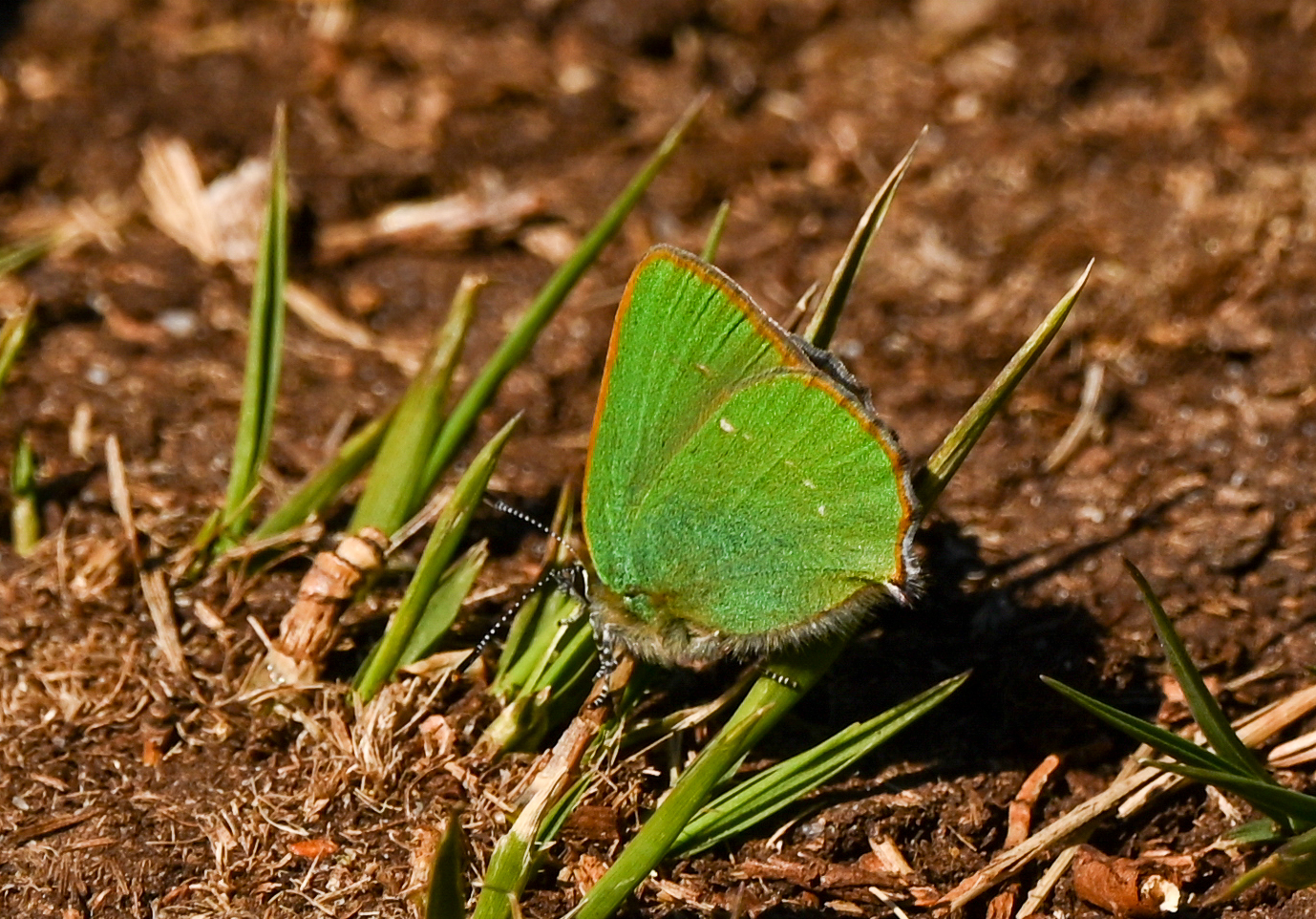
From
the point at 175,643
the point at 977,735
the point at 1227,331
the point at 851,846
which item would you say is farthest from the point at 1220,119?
the point at 175,643

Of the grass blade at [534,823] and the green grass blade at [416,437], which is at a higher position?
the green grass blade at [416,437]

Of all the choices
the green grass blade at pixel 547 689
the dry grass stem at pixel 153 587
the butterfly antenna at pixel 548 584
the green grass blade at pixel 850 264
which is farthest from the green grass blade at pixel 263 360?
the green grass blade at pixel 850 264

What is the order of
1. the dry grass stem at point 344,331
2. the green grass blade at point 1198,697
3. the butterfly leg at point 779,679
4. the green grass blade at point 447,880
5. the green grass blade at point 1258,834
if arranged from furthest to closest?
the dry grass stem at point 344,331
the butterfly leg at point 779,679
the green grass blade at point 1258,834
the green grass blade at point 1198,697
the green grass blade at point 447,880

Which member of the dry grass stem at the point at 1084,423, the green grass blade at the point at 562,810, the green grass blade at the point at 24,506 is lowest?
the green grass blade at the point at 24,506

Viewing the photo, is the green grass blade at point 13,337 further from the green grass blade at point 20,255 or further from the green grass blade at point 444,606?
the green grass blade at point 444,606

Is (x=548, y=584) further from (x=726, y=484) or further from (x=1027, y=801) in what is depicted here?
(x=1027, y=801)

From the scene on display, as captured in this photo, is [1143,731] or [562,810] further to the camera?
[562,810]

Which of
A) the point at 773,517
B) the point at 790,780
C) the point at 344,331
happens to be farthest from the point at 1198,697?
the point at 344,331
